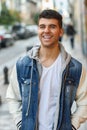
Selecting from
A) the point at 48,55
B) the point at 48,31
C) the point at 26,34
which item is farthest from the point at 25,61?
the point at 26,34

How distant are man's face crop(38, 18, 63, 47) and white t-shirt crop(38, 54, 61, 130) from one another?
0.20 metres

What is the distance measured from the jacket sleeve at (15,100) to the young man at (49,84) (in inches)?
0.9

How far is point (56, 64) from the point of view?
10.9ft

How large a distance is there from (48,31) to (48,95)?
0.48 metres

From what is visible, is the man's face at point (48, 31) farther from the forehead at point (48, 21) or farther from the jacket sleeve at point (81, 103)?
the jacket sleeve at point (81, 103)

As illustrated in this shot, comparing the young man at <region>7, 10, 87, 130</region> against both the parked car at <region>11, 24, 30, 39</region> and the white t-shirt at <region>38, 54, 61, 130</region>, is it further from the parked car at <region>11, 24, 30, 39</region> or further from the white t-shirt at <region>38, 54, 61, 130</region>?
the parked car at <region>11, 24, 30, 39</region>

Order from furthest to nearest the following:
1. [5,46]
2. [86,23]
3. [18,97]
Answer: [5,46], [86,23], [18,97]

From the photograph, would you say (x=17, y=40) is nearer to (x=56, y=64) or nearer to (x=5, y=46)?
(x=5, y=46)

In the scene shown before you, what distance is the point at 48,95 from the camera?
128 inches

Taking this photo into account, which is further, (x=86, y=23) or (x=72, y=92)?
(x=86, y=23)

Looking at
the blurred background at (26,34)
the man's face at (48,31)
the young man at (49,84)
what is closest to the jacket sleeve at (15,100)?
the young man at (49,84)

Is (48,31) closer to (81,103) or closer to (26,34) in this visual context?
(81,103)

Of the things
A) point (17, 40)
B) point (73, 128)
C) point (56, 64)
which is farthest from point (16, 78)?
point (17, 40)

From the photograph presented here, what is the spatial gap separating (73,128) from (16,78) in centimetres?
59
